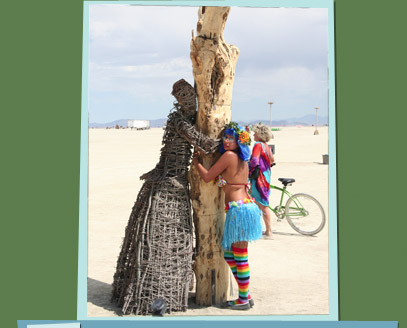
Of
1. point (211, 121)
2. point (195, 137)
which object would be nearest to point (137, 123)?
point (211, 121)

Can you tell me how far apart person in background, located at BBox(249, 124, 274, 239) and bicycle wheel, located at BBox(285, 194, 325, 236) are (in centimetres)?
91

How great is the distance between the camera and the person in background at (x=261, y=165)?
1034 cm

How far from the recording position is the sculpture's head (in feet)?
24.8

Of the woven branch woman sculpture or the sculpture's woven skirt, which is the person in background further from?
the sculpture's woven skirt

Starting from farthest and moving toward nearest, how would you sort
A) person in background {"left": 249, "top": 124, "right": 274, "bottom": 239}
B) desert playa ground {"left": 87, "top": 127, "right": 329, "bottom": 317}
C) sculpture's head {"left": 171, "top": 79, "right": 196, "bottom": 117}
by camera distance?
person in background {"left": 249, "top": 124, "right": 274, "bottom": 239} < desert playa ground {"left": 87, "top": 127, "right": 329, "bottom": 317} < sculpture's head {"left": 171, "top": 79, "right": 196, "bottom": 117}

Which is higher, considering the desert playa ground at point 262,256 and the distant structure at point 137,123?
the distant structure at point 137,123

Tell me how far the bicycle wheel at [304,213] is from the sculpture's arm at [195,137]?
4.50m

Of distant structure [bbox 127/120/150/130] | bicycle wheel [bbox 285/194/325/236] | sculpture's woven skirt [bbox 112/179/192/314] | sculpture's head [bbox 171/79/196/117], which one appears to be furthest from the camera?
bicycle wheel [bbox 285/194/325/236]

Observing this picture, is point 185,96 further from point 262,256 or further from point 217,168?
point 262,256

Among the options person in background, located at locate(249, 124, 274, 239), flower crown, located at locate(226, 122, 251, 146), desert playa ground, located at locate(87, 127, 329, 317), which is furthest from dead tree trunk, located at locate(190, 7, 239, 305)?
person in background, located at locate(249, 124, 274, 239)

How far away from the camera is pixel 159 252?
725 centimetres

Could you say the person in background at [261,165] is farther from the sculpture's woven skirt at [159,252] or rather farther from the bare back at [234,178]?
the sculpture's woven skirt at [159,252]

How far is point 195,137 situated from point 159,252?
1472 mm

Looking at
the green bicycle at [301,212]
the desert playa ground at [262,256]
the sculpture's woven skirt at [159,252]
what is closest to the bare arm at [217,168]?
the sculpture's woven skirt at [159,252]
